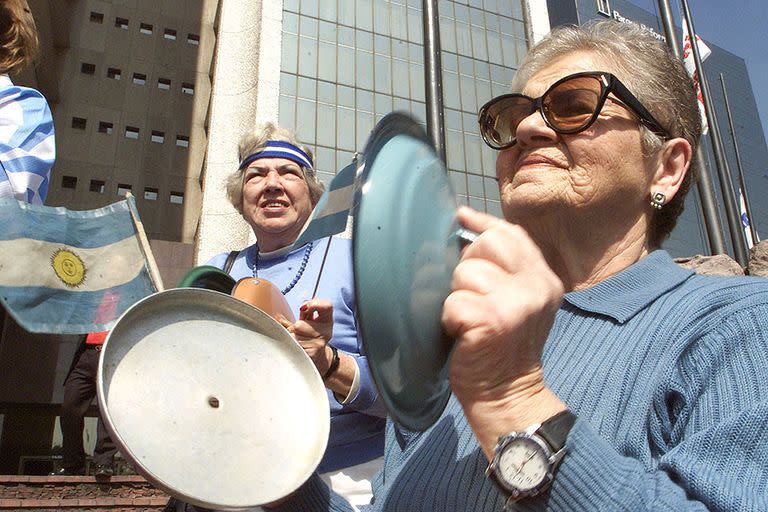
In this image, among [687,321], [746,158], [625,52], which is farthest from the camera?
[746,158]

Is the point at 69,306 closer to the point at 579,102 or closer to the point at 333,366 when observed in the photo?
the point at 333,366

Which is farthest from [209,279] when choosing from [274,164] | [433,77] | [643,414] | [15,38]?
[433,77]

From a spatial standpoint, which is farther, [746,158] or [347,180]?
[746,158]

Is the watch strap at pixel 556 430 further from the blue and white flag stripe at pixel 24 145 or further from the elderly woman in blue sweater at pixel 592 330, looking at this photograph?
the blue and white flag stripe at pixel 24 145

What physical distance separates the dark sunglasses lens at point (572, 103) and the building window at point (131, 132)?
75.3 ft

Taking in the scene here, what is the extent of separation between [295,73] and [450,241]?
17.9m

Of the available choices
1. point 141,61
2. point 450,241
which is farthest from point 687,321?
point 141,61

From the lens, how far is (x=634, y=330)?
1.41 metres

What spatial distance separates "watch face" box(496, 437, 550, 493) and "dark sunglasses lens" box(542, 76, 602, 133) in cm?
85

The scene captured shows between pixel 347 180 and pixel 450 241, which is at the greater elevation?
pixel 347 180

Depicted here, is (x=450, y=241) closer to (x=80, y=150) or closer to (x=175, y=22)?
(x=80, y=150)

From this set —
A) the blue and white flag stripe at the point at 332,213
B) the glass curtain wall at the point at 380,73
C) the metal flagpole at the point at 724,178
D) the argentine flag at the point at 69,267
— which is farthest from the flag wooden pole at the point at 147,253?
the glass curtain wall at the point at 380,73

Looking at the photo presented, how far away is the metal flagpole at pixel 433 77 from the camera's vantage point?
4906mm

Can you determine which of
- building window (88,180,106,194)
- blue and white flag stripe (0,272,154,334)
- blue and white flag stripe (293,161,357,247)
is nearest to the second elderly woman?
blue and white flag stripe (293,161,357,247)
